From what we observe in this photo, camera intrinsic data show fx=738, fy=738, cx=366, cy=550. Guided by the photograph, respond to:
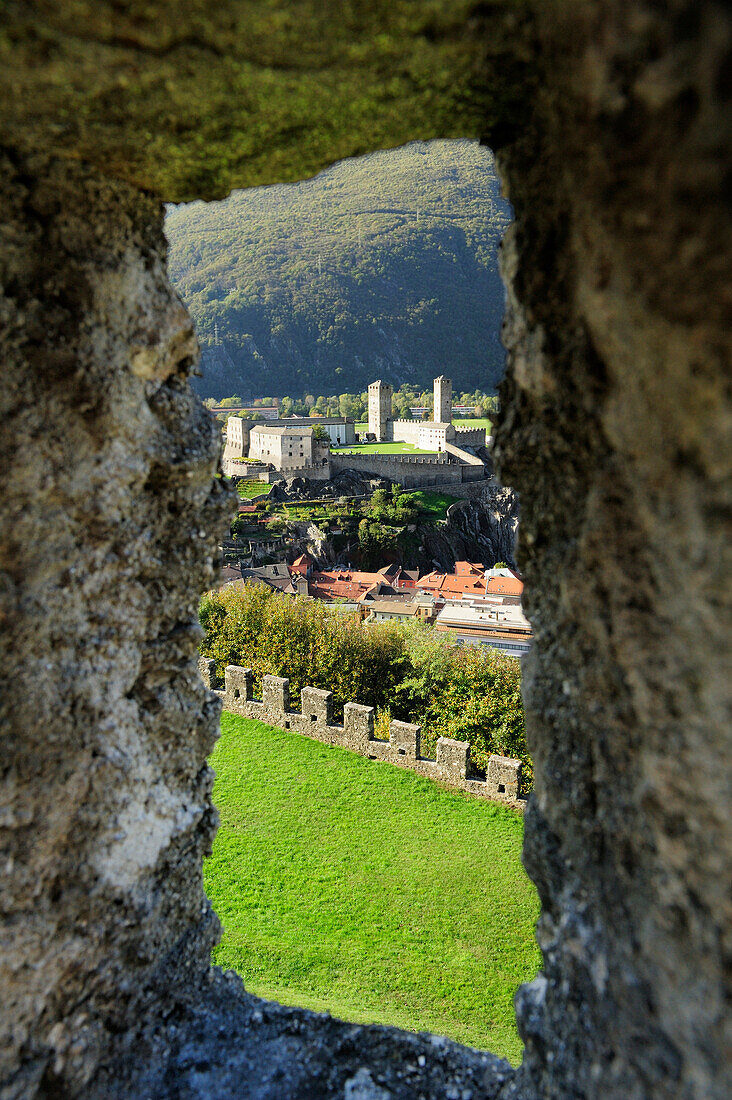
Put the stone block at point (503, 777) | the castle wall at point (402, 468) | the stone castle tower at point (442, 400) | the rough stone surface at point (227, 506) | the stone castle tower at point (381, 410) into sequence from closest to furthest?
the rough stone surface at point (227, 506) < the stone block at point (503, 777) < the castle wall at point (402, 468) < the stone castle tower at point (381, 410) < the stone castle tower at point (442, 400)

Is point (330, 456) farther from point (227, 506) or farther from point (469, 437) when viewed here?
point (227, 506)

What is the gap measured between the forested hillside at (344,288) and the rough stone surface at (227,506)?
112 meters

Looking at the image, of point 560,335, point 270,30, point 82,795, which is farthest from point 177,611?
point 270,30

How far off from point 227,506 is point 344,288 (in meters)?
141

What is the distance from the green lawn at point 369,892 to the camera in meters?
6.78

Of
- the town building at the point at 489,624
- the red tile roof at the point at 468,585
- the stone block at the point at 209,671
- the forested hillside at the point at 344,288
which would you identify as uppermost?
the forested hillside at the point at 344,288

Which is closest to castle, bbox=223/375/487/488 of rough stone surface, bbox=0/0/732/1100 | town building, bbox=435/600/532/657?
town building, bbox=435/600/532/657

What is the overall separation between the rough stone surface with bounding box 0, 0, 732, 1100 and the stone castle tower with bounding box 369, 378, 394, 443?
226 feet

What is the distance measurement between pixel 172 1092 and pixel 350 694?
40.2 ft

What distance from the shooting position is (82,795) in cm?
296

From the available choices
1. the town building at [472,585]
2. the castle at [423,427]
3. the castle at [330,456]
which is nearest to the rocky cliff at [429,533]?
the castle at [330,456]

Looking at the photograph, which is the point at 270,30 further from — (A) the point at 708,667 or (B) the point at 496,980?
(B) the point at 496,980

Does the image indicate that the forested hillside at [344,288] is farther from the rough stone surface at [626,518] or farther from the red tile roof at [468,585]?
the rough stone surface at [626,518]

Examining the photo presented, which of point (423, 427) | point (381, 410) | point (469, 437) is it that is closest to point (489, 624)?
point (469, 437)
